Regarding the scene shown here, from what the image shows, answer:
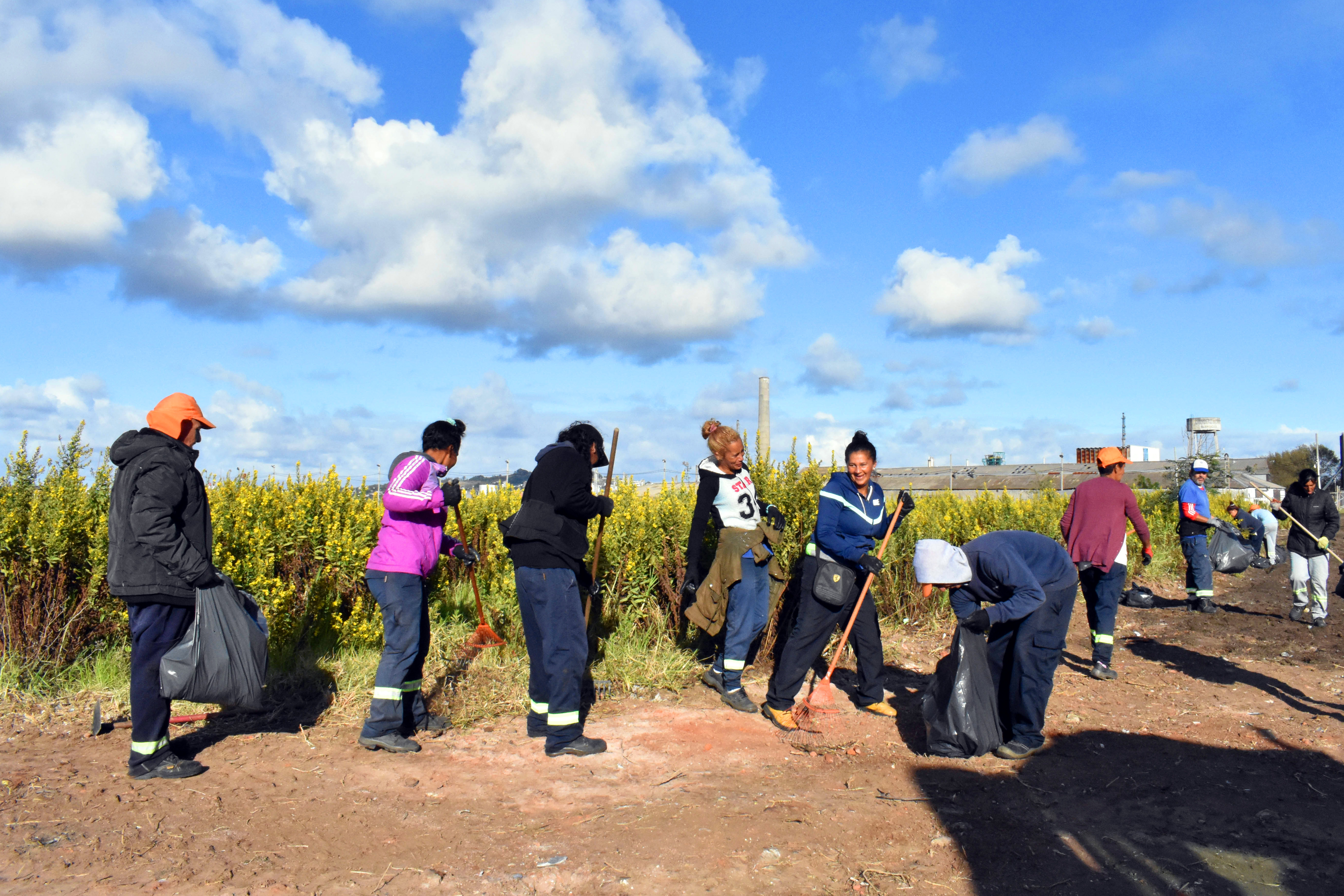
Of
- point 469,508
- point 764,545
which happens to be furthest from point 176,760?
point 469,508

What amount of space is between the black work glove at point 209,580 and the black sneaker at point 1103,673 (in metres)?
6.06

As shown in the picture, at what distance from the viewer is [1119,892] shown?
122 inches

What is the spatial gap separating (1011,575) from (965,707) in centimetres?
76

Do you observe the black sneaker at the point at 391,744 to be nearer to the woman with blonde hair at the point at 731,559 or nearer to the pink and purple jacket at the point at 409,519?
the pink and purple jacket at the point at 409,519

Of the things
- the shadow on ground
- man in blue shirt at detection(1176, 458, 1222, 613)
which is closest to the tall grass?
the shadow on ground

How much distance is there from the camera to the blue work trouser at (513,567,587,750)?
4492mm

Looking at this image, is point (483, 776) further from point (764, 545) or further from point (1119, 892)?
point (1119, 892)

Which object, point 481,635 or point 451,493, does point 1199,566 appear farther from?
point 451,493

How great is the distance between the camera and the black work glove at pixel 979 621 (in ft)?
14.3

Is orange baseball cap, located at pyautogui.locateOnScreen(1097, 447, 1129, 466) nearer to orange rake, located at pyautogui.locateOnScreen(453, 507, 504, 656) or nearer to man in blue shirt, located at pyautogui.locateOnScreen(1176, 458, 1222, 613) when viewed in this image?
man in blue shirt, located at pyautogui.locateOnScreen(1176, 458, 1222, 613)

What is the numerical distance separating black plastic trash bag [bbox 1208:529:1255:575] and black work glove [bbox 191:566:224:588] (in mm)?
9995

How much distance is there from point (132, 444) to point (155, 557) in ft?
1.86

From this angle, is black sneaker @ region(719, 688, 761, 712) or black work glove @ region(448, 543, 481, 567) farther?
black sneaker @ region(719, 688, 761, 712)

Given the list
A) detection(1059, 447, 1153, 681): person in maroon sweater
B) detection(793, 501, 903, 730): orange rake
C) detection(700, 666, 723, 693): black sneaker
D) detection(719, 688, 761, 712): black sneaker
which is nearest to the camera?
detection(793, 501, 903, 730): orange rake
